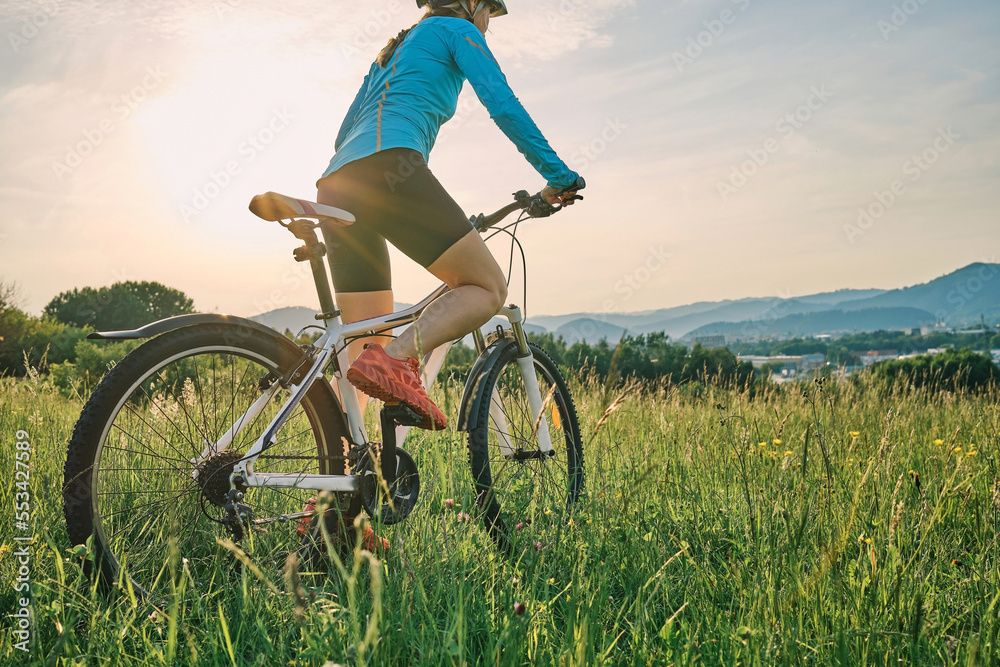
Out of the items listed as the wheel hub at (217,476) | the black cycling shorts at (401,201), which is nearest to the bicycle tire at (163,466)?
the wheel hub at (217,476)

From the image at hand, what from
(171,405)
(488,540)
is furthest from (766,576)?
(171,405)

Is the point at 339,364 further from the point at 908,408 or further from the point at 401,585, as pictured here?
the point at 908,408

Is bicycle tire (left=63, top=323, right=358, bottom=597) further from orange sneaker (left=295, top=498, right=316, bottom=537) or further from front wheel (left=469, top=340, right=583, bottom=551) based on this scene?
front wheel (left=469, top=340, right=583, bottom=551)

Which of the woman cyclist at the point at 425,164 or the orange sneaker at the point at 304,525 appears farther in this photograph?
the woman cyclist at the point at 425,164

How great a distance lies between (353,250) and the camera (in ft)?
9.07

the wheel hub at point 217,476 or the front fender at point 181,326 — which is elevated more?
the front fender at point 181,326

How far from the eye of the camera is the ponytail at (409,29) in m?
2.69

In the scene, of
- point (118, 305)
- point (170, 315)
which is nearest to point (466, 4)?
point (170, 315)

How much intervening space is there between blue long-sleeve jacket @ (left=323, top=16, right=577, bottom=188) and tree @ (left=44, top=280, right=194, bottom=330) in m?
27.1

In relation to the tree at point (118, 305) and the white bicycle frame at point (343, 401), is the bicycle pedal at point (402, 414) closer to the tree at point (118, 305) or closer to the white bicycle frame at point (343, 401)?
the white bicycle frame at point (343, 401)

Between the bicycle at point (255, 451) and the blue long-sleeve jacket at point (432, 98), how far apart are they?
31 cm

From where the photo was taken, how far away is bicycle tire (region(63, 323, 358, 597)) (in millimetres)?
1801

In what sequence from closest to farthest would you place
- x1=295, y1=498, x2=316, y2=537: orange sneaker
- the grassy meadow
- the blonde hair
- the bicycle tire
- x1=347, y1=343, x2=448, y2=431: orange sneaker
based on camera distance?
1. the grassy meadow
2. the bicycle tire
3. x1=347, y1=343, x2=448, y2=431: orange sneaker
4. x1=295, y1=498, x2=316, y2=537: orange sneaker
5. the blonde hair

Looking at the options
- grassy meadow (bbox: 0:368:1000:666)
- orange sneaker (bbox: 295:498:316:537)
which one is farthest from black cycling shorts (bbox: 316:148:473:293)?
orange sneaker (bbox: 295:498:316:537)
